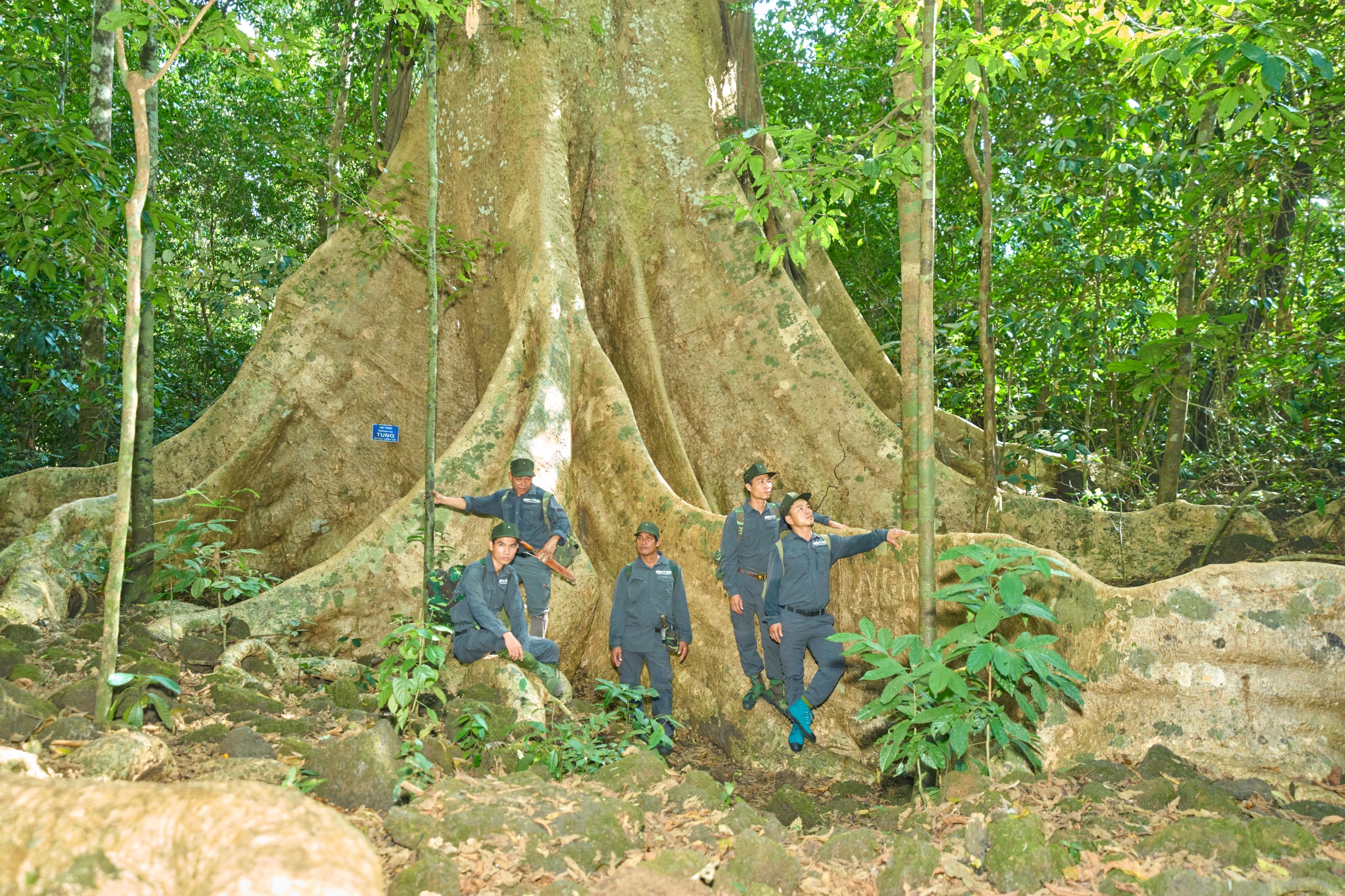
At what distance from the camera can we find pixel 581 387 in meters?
6.59

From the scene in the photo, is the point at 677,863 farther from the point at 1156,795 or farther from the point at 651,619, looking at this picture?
the point at 651,619

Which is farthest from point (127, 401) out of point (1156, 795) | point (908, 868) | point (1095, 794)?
point (1156, 795)

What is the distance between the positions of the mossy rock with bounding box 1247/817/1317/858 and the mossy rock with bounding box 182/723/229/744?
12.0 feet

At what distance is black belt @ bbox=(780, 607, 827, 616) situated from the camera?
515 centimetres

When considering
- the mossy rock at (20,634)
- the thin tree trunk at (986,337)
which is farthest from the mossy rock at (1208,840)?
the mossy rock at (20,634)

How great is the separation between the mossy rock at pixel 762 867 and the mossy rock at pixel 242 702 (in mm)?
2329

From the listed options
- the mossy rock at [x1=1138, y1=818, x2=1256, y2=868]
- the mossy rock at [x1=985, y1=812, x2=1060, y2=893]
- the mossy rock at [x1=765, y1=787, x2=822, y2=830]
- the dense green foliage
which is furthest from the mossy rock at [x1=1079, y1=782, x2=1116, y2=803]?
the dense green foliage

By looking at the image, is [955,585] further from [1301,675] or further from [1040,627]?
[1301,675]

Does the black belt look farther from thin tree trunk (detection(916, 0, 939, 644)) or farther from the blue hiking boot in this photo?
thin tree trunk (detection(916, 0, 939, 644))

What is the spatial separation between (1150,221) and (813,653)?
4.81 meters

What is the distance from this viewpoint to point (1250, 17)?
3.84m

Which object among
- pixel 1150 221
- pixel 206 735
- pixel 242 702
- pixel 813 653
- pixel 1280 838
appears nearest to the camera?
pixel 1280 838

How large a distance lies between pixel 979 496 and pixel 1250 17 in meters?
3.68

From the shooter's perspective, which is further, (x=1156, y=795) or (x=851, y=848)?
(x=1156, y=795)
